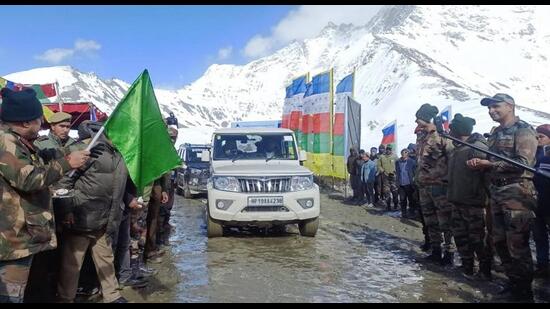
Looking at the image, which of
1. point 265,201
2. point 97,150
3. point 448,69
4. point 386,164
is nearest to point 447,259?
point 265,201

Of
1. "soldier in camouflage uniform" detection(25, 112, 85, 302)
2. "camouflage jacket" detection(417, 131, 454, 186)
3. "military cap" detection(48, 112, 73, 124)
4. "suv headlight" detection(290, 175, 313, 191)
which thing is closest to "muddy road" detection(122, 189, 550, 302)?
"soldier in camouflage uniform" detection(25, 112, 85, 302)

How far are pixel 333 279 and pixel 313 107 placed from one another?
42.2 ft

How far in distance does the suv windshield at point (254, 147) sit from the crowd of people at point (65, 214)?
2245mm

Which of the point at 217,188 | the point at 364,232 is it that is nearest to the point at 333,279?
the point at 217,188

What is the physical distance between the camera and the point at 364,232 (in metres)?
9.27

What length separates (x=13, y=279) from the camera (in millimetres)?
3139

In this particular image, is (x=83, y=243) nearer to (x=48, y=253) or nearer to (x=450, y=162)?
(x=48, y=253)

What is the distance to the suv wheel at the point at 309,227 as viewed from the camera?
8.06m

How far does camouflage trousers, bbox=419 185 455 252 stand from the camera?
625 centimetres

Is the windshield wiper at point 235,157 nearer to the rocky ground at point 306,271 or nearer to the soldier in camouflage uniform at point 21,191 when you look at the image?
the rocky ground at point 306,271

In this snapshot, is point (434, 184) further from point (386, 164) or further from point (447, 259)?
point (386, 164)

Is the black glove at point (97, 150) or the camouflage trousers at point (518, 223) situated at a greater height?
the black glove at point (97, 150)

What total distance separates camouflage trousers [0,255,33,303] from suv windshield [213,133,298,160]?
18.4ft

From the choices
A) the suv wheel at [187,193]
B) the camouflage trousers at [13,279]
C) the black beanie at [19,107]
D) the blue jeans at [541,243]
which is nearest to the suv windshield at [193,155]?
the suv wheel at [187,193]
